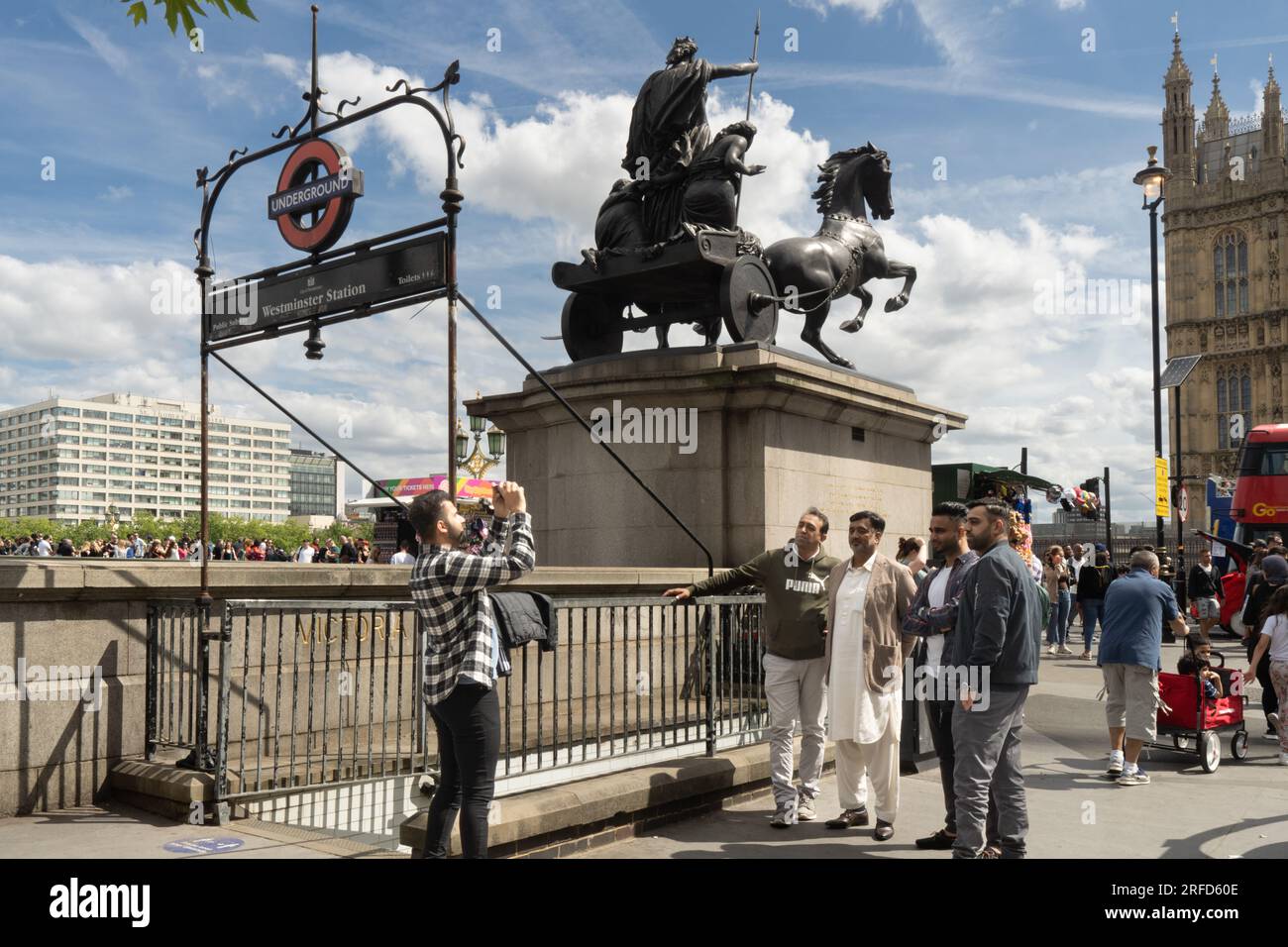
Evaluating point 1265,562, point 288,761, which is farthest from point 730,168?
point 1265,562

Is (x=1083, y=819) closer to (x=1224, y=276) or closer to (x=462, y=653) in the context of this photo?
(x=462, y=653)

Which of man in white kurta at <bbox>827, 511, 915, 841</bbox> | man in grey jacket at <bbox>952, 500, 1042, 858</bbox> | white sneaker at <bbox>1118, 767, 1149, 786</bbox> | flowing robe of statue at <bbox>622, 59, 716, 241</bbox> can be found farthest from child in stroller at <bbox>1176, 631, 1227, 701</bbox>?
flowing robe of statue at <bbox>622, 59, 716, 241</bbox>

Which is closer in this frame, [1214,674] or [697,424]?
[1214,674]

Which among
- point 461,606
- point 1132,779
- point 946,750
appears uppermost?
point 461,606

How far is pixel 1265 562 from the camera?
56.0 ft

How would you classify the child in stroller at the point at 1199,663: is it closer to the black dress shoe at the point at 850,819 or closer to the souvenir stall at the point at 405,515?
the black dress shoe at the point at 850,819

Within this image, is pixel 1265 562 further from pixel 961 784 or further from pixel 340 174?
pixel 340 174

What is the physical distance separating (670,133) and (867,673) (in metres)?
7.18

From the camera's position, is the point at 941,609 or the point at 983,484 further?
the point at 983,484

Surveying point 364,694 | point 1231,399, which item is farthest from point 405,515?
point 1231,399

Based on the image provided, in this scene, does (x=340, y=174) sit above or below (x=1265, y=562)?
above

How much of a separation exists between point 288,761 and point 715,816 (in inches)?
103

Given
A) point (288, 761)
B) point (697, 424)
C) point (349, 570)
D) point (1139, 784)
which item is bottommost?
point (1139, 784)

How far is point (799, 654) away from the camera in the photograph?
21.9 ft
